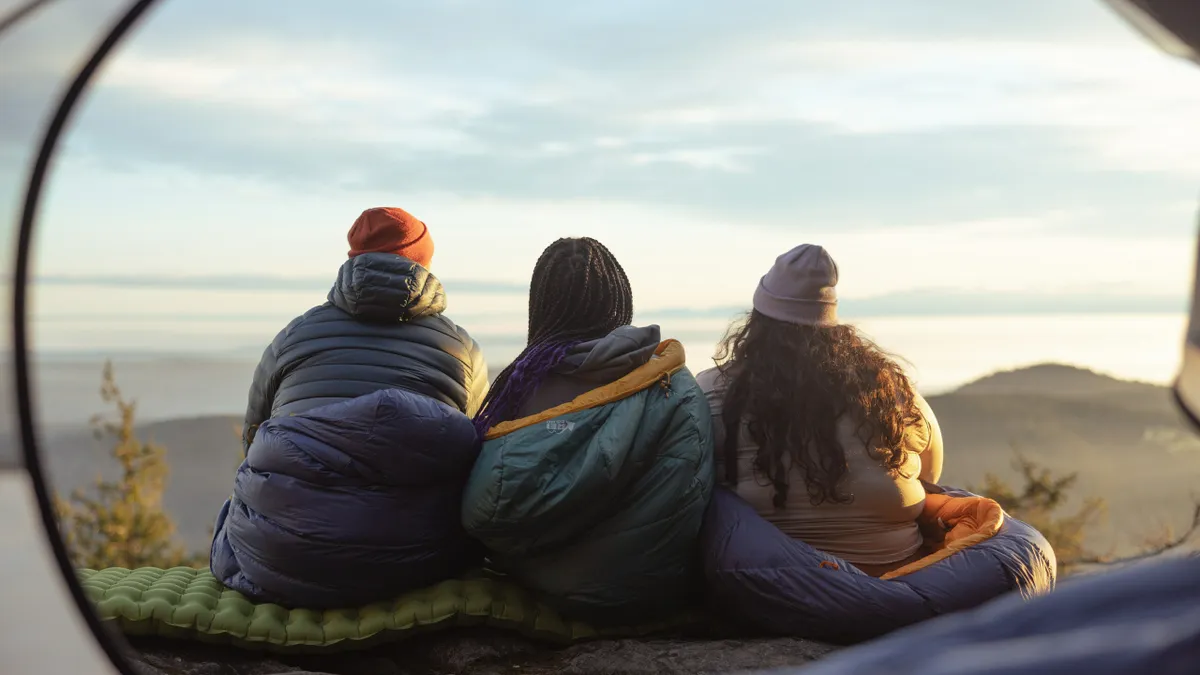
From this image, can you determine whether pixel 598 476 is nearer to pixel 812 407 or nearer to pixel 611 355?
pixel 611 355

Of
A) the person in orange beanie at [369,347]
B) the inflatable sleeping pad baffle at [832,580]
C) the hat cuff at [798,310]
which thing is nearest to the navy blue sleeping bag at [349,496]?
the person in orange beanie at [369,347]

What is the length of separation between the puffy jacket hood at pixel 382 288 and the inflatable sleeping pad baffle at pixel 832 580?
85 cm

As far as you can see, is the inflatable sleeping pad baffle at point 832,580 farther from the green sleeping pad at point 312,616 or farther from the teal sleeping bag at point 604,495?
the green sleeping pad at point 312,616

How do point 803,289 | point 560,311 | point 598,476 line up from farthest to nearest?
→ point 560,311 < point 803,289 < point 598,476

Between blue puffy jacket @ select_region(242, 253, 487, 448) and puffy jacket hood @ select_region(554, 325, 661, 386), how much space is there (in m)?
0.31

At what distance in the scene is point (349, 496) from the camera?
8.34 feet

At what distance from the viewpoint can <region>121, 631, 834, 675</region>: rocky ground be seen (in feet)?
8.12

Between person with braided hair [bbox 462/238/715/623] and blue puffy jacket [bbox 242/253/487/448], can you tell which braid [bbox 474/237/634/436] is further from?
blue puffy jacket [bbox 242/253/487/448]

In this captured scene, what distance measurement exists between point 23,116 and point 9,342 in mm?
355

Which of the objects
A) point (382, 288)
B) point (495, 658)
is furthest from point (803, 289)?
point (495, 658)

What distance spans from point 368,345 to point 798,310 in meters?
1.02

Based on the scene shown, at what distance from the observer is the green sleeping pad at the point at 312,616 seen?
2539 mm

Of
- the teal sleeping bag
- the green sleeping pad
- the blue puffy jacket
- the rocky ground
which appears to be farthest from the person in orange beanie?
the rocky ground

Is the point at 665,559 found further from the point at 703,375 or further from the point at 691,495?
the point at 703,375
